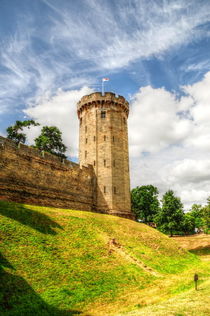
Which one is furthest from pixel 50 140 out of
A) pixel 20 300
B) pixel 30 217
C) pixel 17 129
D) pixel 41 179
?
pixel 20 300

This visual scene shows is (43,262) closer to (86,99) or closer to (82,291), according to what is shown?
(82,291)

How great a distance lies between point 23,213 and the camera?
59.1 ft

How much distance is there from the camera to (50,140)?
140 ft

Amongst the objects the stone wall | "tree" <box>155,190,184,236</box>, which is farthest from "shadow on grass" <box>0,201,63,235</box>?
"tree" <box>155,190,184,236</box>

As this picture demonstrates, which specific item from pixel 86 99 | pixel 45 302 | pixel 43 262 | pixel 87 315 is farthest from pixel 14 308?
pixel 86 99

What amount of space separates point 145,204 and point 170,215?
860 cm

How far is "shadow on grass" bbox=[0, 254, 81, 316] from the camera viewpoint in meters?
9.23

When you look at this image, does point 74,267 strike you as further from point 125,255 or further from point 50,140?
point 50,140

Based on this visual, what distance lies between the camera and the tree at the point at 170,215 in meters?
43.8

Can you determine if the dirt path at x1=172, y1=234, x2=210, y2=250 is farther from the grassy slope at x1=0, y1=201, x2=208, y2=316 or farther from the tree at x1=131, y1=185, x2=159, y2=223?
the grassy slope at x1=0, y1=201, x2=208, y2=316

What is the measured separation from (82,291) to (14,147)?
15.4 metres

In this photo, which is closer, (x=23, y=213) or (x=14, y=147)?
(x=23, y=213)

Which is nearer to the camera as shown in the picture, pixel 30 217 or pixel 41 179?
pixel 30 217

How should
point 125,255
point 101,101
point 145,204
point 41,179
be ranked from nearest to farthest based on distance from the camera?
point 125,255
point 41,179
point 101,101
point 145,204
